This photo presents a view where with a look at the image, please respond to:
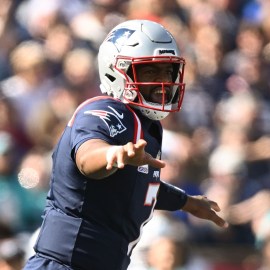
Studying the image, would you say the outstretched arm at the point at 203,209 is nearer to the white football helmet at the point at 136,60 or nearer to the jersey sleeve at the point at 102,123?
the white football helmet at the point at 136,60

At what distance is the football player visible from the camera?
393cm

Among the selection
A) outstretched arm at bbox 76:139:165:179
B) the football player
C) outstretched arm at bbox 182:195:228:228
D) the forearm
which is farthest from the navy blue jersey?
outstretched arm at bbox 182:195:228:228

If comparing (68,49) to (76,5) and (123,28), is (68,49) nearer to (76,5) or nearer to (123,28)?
(76,5)

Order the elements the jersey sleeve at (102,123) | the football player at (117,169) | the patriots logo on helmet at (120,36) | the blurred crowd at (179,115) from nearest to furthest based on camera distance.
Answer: the jersey sleeve at (102,123) < the football player at (117,169) < the patriots logo on helmet at (120,36) < the blurred crowd at (179,115)

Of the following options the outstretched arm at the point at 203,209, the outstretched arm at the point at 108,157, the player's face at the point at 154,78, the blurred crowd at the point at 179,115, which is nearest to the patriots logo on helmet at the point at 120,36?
the player's face at the point at 154,78

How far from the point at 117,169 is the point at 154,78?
21.7 inches

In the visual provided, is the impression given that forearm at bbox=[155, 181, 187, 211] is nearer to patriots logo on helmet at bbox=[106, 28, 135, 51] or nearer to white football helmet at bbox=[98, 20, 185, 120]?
white football helmet at bbox=[98, 20, 185, 120]

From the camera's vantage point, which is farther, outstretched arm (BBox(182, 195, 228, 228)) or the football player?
outstretched arm (BBox(182, 195, 228, 228))

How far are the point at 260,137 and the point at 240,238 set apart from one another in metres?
0.96

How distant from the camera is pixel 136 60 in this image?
414 centimetres

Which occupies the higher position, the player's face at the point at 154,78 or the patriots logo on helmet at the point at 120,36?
the patriots logo on helmet at the point at 120,36

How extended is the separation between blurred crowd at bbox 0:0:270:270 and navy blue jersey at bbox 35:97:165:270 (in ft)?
7.71

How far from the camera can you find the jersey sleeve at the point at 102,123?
12.1 ft

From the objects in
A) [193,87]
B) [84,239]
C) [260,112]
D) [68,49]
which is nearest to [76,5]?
[68,49]
